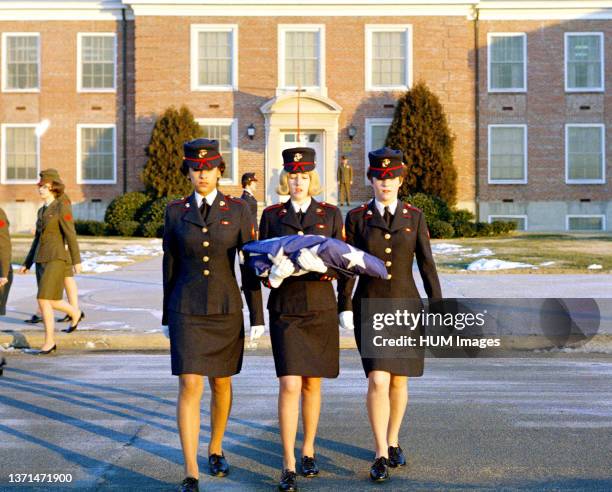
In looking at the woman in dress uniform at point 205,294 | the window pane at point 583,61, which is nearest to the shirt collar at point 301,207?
the woman in dress uniform at point 205,294

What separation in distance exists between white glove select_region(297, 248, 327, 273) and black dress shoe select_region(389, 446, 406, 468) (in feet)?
4.47

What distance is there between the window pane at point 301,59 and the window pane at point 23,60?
→ 31.2ft

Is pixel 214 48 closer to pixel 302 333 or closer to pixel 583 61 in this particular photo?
pixel 583 61

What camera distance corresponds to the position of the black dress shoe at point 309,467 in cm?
540

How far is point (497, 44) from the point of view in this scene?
32.9 meters

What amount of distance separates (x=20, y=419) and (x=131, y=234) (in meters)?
22.4

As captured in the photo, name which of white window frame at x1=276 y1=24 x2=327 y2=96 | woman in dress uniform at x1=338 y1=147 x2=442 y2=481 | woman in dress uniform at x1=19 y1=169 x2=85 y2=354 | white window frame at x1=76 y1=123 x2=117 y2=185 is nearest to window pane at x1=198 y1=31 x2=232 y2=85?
white window frame at x1=276 y1=24 x2=327 y2=96

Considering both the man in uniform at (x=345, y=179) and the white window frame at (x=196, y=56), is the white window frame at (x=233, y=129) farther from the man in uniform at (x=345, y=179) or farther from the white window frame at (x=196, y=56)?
the man in uniform at (x=345, y=179)

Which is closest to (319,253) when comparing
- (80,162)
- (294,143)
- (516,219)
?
(294,143)

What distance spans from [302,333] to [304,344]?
0.07 meters

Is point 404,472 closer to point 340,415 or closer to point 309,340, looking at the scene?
point 309,340

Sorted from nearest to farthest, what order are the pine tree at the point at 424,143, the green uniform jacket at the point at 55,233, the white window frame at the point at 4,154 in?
the green uniform jacket at the point at 55,233 < the pine tree at the point at 424,143 < the white window frame at the point at 4,154

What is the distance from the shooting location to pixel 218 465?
18.1 ft

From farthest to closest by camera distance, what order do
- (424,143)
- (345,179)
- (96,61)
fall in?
(96,61)
(345,179)
(424,143)
